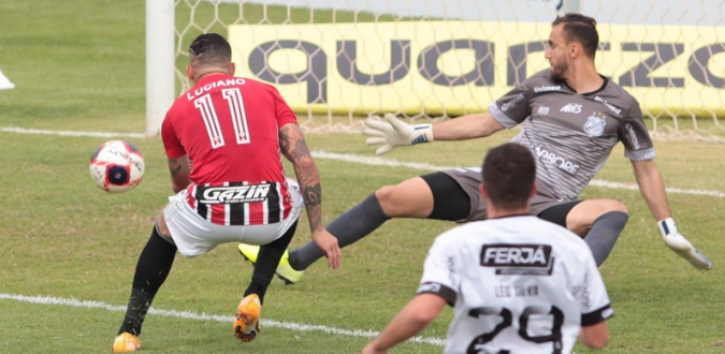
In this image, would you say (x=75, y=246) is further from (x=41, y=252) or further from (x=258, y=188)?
(x=258, y=188)

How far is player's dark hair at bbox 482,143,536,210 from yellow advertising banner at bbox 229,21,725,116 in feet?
36.9

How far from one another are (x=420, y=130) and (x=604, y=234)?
1083 millimetres

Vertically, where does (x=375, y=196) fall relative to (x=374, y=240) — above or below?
above

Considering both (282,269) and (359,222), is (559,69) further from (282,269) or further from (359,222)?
(282,269)

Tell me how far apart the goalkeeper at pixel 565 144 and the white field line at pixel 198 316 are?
707mm

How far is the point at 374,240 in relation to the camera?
945 cm

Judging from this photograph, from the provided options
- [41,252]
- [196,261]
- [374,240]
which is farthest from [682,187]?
[41,252]

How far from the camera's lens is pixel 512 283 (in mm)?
4055

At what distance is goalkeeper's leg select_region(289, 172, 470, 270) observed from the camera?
7.04 m

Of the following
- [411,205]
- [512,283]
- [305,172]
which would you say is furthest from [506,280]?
[411,205]

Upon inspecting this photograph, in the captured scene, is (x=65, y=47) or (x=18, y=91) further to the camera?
(x=65, y=47)

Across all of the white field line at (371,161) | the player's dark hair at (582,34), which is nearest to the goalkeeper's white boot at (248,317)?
the player's dark hair at (582,34)

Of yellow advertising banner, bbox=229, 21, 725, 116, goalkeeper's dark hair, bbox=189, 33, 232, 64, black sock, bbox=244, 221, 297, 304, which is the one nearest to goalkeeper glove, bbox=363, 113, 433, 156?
black sock, bbox=244, 221, 297, 304

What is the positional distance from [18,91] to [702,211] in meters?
10.1
